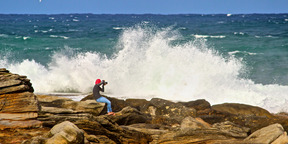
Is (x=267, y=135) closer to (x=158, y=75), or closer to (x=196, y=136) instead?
(x=196, y=136)

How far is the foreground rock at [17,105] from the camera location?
5.78 meters

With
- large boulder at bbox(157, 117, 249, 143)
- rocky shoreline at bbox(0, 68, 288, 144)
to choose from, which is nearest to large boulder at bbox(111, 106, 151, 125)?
rocky shoreline at bbox(0, 68, 288, 144)

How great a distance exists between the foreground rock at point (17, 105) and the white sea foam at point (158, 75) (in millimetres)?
9741

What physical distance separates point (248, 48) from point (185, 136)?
82.0 feet

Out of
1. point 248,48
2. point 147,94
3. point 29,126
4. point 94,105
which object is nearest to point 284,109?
point 147,94

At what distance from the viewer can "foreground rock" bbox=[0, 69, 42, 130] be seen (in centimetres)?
578

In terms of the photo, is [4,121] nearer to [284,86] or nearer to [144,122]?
[144,122]

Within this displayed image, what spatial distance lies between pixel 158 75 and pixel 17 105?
1229 cm

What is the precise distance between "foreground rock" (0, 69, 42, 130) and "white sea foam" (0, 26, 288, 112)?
974cm

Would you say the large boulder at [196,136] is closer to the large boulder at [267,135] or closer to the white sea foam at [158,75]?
the large boulder at [267,135]

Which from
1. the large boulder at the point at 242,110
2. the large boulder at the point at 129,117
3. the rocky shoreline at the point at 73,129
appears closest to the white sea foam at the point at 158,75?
the large boulder at the point at 242,110

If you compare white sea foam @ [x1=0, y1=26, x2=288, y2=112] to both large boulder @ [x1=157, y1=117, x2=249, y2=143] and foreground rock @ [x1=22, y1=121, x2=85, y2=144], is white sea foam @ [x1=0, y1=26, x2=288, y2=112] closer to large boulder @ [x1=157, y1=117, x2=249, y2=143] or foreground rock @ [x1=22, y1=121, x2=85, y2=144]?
large boulder @ [x1=157, y1=117, x2=249, y2=143]

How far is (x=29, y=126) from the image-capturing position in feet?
18.9

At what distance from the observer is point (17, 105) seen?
607 centimetres
